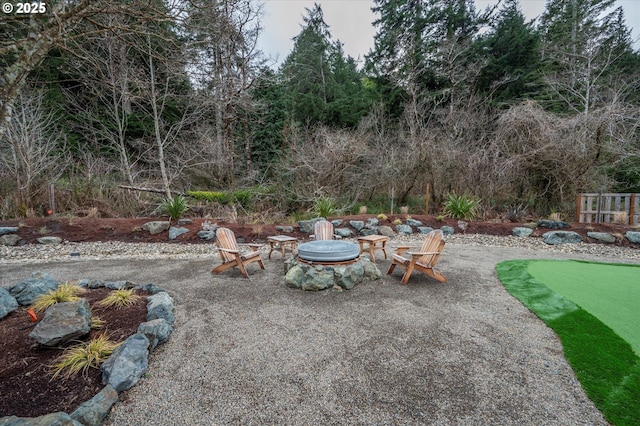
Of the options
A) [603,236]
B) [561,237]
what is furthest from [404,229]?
[603,236]

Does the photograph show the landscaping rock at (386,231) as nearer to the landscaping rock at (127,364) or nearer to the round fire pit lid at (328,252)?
the round fire pit lid at (328,252)

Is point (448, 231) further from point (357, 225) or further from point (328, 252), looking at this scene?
point (328, 252)

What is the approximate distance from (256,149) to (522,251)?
32.9 ft

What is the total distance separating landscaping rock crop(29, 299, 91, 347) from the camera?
2.01 meters

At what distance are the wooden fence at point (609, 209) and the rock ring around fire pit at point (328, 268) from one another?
262 inches

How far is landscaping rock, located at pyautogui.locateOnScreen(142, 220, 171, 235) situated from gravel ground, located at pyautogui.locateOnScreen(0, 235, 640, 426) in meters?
2.48

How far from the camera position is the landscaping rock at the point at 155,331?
2209mm

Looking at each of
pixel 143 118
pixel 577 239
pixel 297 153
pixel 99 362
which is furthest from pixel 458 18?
pixel 99 362

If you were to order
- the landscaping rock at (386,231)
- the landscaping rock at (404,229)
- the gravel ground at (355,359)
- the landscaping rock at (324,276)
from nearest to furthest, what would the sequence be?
the gravel ground at (355,359) → the landscaping rock at (324,276) → the landscaping rock at (386,231) → the landscaping rock at (404,229)

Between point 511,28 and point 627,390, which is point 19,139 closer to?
point 627,390

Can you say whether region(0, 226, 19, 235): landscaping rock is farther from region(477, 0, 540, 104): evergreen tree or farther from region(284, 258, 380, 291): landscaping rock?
region(477, 0, 540, 104): evergreen tree

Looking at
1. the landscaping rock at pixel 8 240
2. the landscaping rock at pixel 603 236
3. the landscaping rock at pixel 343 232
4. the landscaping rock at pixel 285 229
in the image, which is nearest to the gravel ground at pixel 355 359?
the landscaping rock at pixel 285 229

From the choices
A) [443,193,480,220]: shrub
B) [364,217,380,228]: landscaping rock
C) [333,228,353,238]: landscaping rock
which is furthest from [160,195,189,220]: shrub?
[443,193,480,220]: shrub

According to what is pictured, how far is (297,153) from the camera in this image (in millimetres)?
9234
